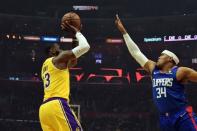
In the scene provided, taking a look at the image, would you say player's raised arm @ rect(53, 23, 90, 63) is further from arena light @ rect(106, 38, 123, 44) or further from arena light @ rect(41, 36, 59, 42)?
arena light @ rect(106, 38, 123, 44)

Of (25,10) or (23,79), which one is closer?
(23,79)

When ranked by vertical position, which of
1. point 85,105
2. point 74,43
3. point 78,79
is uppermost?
point 74,43

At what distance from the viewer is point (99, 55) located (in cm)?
2780

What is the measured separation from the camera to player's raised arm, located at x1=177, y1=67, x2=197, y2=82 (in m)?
5.40

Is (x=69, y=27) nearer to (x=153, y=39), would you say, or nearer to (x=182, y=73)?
(x=182, y=73)

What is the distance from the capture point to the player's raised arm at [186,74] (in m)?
5.40

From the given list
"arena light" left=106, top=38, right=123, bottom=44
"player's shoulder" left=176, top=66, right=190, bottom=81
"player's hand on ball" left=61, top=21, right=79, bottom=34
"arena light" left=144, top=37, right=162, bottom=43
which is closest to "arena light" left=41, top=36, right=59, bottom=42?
"arena light" left=106, top=38, right=123, bottom=44

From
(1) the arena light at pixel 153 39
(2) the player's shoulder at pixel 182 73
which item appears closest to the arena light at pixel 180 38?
(1) the arena light at pixel 153 39

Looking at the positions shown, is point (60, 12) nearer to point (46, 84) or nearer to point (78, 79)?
point (78, 79)

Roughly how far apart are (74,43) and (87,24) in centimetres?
2271

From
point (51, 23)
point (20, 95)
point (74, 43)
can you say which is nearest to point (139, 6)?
point (51, 23)

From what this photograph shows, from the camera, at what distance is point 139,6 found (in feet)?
92.2

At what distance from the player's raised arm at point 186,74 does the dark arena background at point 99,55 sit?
20.3 metres

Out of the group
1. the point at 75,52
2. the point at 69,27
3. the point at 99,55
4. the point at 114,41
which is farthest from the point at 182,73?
the point at 114,41
